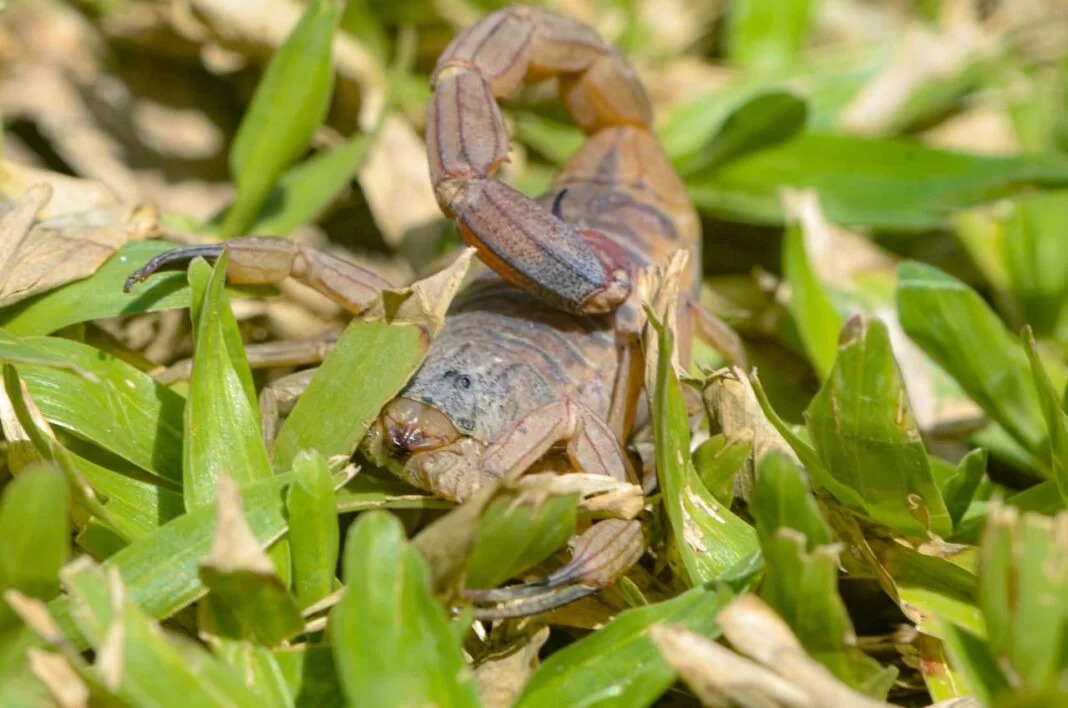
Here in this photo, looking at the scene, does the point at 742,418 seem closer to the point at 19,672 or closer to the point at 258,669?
the point at 258,669

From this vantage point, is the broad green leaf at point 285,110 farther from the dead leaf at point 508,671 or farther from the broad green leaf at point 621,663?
the broad green leaf at point 621,663

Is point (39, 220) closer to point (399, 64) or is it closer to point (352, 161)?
point (352, 161)

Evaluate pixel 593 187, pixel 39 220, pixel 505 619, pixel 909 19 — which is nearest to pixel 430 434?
pixel 505 619

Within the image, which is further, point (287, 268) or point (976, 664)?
point (287, 268)

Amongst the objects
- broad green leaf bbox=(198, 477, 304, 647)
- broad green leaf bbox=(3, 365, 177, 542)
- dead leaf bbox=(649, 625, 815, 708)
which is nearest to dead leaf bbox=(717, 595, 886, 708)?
dead leaf bbox=(649, 625, 815, 708)

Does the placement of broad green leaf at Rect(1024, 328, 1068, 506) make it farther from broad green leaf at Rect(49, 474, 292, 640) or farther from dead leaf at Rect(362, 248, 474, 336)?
broad green leaf at Rect(49, 474, 292, 640)

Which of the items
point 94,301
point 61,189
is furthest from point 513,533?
point 61,189
